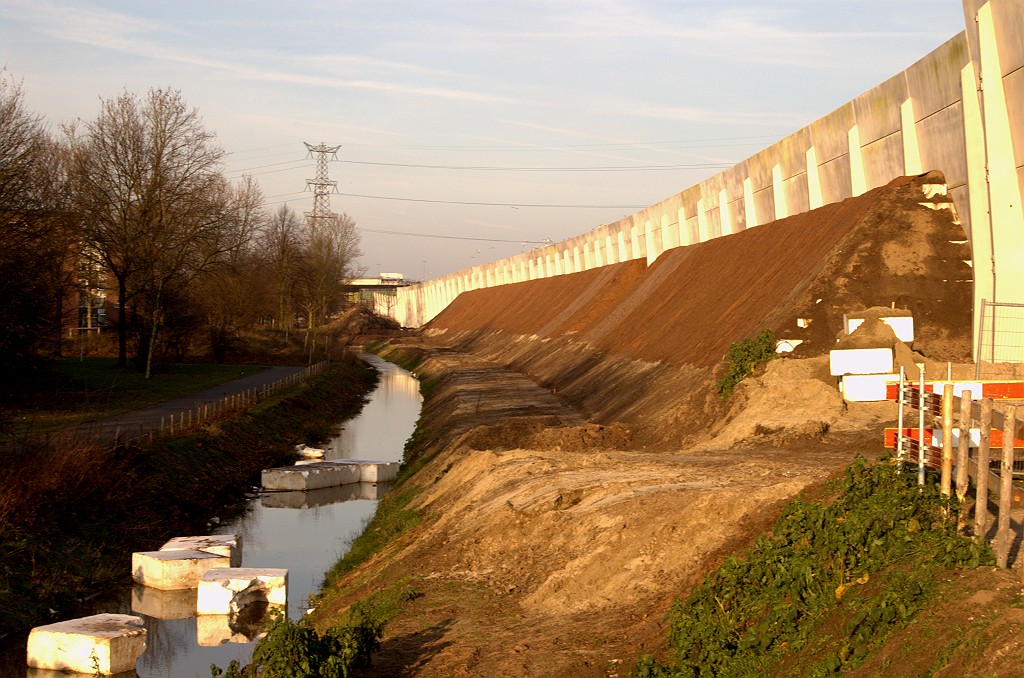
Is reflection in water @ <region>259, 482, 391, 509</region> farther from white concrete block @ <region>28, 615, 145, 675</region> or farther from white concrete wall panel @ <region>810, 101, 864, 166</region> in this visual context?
white concrete wall panel @ <region>810, 101, 864, 166</region>

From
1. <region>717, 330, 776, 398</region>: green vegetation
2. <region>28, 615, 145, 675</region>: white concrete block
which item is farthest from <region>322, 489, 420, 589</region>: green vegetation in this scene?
<region>717, 330, 776, 398</region>: green vegetation

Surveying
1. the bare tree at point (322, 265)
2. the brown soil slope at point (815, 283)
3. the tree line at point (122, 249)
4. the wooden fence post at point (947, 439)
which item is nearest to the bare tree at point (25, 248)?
the tree line at point (122, 249)

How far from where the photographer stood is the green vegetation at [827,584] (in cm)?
756

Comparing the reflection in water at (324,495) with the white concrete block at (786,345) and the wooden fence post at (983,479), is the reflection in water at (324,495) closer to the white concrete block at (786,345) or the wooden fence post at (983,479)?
the white concrete block at (786,345)

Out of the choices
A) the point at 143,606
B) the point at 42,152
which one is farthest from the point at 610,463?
the point at 42,152

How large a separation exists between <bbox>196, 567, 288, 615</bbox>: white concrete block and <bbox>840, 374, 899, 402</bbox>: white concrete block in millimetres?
9924

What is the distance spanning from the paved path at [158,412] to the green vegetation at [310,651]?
1373 centimetres

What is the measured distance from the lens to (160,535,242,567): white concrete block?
1803 centimetres

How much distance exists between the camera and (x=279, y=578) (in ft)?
52.7

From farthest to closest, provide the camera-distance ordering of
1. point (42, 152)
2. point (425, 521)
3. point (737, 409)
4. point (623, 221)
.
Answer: point (623, 221) < point (42, 152) < point (737, 409) < point (425, 521)

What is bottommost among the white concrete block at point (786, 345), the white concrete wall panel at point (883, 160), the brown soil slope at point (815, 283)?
the white concrete block at point (786, 345)

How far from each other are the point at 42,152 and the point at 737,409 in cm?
2237

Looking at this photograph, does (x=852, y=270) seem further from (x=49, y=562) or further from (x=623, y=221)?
(x=623, y=221)

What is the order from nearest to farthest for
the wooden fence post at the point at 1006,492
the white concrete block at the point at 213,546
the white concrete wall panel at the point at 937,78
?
1. the wooden fence post at the point at 1006,492
2. the white concrete block at the point at 213,546
3. the white concrete wall panel at the point at 937,78
